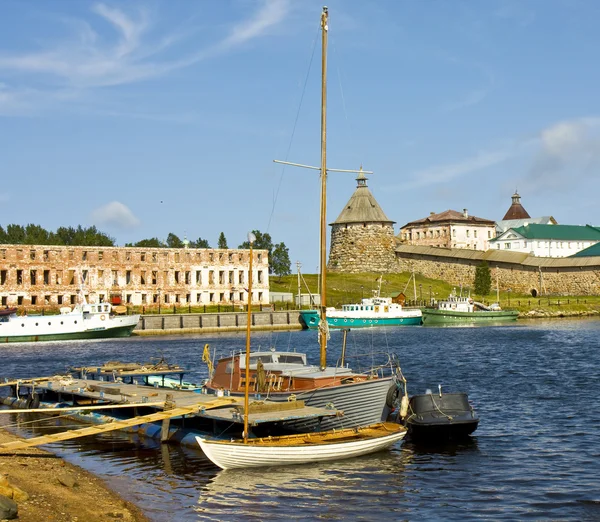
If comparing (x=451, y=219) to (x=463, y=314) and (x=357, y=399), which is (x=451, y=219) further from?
(x=357, y=399)

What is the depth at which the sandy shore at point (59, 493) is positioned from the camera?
18327 mm

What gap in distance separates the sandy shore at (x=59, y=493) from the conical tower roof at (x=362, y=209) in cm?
11387

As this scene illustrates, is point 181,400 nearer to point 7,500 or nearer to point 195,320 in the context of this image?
point 7,500

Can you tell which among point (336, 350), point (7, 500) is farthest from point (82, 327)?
point (7, 500)

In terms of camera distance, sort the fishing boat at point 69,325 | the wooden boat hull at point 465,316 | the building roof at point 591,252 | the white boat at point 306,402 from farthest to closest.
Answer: the building roof at point 591,252
the wooden boat hull at point 465,316
the fishing boat at point 69,325
the white boat at point 306,402

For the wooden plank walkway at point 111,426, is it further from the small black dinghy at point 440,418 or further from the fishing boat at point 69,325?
the fishing boat at point 69,325

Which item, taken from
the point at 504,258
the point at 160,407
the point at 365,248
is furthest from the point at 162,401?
the point at 365,248

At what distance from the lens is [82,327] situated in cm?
8338

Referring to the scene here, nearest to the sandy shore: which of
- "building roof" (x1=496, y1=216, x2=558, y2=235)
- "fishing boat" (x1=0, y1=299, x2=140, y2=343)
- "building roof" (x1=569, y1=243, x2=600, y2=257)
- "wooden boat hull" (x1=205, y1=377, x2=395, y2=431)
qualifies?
"wooden boat hull" (x1=205, y1=377, x2=395, y2=431)

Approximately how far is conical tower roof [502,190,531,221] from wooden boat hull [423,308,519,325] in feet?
222

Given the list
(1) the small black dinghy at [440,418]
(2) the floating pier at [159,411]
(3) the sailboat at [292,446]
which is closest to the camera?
(3) the sailboat at [292,446]

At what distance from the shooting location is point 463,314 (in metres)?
103

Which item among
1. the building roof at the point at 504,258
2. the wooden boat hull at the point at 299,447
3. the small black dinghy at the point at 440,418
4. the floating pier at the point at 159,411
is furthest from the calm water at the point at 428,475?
the building roof at the point at 504,258

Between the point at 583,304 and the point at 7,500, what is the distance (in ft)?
351
